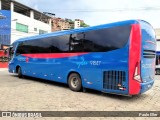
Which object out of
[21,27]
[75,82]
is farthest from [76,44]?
[21,27]

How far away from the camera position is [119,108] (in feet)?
25.6

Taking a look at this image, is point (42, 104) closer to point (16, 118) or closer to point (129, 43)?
point (16, 118)

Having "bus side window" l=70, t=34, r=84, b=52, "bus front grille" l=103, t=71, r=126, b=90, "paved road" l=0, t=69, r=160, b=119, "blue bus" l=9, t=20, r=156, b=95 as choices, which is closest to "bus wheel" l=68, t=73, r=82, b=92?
"blue bus" l=9, t=20, r=156, b=95

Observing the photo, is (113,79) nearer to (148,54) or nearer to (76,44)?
(148,54)

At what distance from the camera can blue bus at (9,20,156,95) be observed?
27.4 ft

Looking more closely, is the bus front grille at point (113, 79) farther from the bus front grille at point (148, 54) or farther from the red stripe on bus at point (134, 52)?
the bus front grille at point (148, 54)

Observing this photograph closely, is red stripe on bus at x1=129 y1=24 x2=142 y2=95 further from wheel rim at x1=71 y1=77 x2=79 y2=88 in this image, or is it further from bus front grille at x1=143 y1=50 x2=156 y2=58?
wheel rim at x1=71 y1=77 x2=79 y2=88

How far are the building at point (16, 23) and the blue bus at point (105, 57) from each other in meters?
26.6

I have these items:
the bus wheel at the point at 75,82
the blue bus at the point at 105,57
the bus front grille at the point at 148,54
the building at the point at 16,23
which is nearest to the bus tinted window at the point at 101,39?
the blue bus at the point at 105,57

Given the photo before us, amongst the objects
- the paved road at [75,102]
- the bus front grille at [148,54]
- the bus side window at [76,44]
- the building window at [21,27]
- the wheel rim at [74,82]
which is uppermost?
the building window at [21,27]

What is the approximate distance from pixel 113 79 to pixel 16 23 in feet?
132

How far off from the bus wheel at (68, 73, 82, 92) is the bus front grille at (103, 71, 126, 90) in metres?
1.65

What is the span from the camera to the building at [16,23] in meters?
42.9

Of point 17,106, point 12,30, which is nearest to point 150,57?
point 17,106
